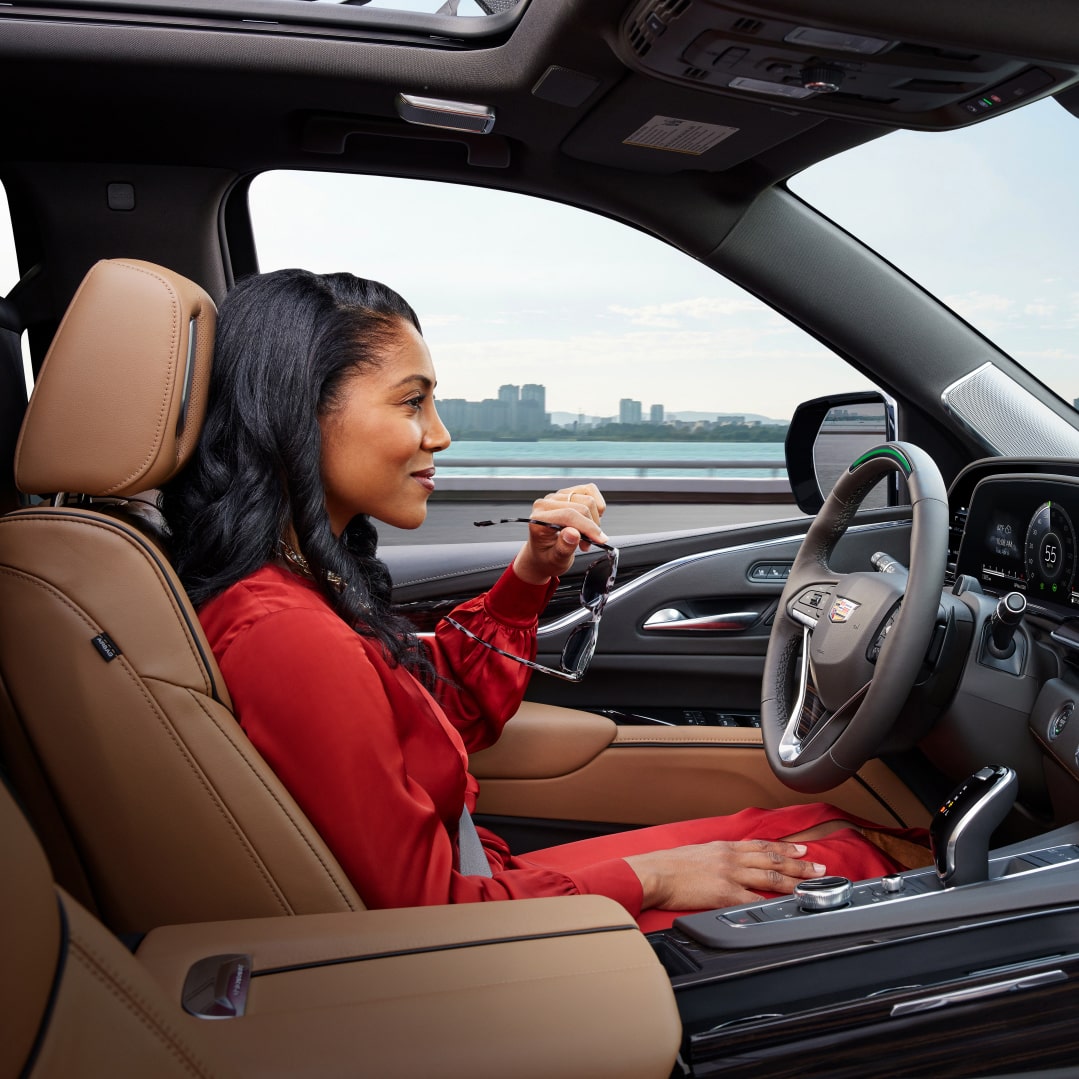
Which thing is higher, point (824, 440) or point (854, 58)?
point (854, 58)

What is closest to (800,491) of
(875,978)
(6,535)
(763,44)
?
(763,44)

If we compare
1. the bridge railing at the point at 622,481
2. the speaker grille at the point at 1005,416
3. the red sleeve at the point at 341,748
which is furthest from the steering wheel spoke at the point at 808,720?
the bridge railing at the point at 622,481

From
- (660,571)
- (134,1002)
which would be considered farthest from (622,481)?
(134,1002)

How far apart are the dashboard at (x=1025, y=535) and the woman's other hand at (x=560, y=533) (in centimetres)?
65

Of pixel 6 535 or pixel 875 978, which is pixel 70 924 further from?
pixel 875 978

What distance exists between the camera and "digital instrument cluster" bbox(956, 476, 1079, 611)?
1.44 m

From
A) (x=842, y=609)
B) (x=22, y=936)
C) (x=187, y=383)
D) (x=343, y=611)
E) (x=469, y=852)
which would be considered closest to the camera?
(x=22, y=936)

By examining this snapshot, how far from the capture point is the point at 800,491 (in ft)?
7.48

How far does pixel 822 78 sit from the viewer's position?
1.65m

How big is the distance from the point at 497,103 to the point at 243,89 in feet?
1.65

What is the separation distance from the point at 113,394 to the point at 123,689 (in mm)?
306

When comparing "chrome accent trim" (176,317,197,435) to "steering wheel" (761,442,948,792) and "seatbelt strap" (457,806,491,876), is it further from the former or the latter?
"steering wheel" (761,442,948,792)

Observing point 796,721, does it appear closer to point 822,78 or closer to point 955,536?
point 955,536

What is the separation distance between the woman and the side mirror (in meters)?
0.96
